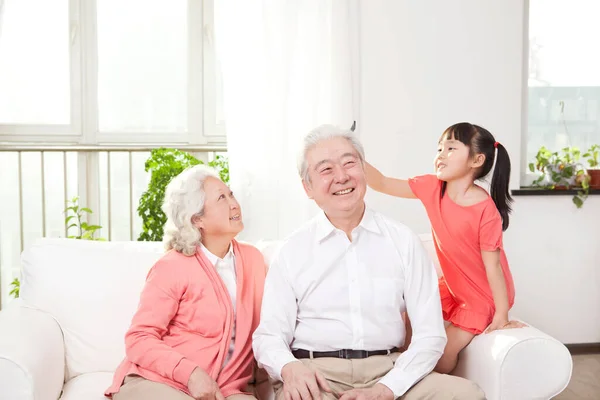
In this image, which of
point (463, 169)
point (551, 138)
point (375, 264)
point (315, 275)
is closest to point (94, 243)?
point (315, 275)

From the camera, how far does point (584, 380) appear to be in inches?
134

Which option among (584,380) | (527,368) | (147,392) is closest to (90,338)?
(147,392)

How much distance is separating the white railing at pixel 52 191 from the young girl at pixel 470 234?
201 centimetres

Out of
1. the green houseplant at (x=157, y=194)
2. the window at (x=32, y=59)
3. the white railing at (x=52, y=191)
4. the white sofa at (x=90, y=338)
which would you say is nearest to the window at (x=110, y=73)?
the window at (x=32, y=59)

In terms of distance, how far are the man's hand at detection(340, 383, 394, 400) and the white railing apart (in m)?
2.41

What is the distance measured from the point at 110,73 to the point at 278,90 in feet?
3.98

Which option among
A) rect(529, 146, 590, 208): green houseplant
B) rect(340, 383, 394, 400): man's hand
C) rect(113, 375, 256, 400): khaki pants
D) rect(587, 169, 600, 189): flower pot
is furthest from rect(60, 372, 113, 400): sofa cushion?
rect(587, 169, 600, 189): flower pot

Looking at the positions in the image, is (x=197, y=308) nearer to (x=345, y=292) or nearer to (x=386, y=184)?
(x=345, y=292)

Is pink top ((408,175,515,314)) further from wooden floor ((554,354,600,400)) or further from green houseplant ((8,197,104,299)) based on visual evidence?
green houseplant ((8,197,104,299))

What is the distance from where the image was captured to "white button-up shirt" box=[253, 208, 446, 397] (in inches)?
80.6

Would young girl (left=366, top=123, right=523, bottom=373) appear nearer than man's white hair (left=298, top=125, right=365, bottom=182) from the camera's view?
No

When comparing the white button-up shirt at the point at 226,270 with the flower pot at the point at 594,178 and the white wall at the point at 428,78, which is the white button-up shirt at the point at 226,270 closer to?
the white wall at the point at 428,78

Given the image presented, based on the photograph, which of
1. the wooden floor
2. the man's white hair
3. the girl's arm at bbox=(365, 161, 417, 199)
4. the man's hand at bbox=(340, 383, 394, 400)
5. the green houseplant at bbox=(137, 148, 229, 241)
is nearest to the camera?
the man's hand at bbox=(340, 383, 394, 400)

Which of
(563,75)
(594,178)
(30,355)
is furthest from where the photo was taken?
(563,75)
